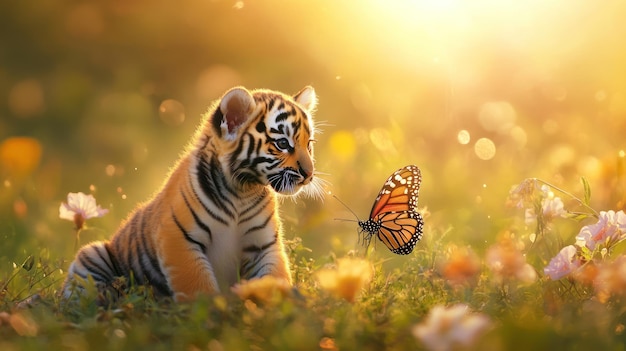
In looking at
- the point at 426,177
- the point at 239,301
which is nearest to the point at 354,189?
the point at 426,177

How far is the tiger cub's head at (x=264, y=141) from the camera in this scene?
186 inches

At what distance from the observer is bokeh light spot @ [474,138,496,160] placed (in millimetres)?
7930

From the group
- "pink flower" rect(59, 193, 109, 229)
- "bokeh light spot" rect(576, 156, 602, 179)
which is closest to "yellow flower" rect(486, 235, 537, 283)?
"bokeh light spot" rect(576, 156, 602, 179)

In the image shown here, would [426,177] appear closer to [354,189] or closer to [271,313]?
[354,189]

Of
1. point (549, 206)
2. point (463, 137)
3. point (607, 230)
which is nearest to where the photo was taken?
point (607, 230)

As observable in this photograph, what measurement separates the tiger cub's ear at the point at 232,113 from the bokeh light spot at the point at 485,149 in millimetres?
3644

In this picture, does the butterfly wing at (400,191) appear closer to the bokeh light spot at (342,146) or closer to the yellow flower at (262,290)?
the yellow flower at (262,290)

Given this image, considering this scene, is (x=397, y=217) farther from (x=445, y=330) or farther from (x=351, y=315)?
(x=445, y=330)

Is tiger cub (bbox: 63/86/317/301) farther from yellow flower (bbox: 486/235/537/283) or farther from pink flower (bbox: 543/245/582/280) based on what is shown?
pink flower (bbox: 543/245/582/280)

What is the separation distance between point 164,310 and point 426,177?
4022 millimetres

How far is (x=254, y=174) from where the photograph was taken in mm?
4785

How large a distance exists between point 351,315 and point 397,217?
1.95m

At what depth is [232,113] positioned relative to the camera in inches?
191

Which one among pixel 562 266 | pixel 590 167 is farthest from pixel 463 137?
pixel 562 266
